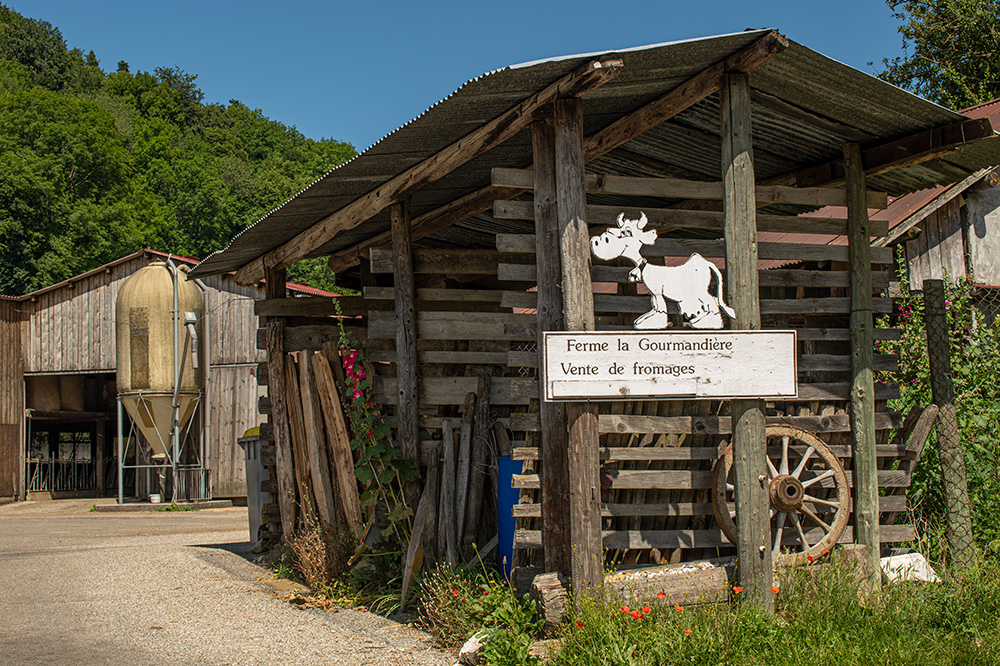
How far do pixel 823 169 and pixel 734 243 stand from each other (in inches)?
92.1

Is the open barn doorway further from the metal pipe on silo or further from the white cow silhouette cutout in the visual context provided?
the white cow silhouette cutout

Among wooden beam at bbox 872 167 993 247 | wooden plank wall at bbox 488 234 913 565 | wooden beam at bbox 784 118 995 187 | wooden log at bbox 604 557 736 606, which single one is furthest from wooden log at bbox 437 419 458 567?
wooden beam at bbox 872 167 993 247

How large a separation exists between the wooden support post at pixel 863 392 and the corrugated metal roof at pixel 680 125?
76 centimetres

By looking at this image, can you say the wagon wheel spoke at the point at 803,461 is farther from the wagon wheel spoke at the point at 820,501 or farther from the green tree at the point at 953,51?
the green tree at the point at 953,51

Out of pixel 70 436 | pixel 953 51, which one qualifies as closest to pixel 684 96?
pixel 953 51

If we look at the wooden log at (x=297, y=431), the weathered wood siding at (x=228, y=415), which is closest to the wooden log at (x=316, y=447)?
the wooden log at (x=297, y=431)

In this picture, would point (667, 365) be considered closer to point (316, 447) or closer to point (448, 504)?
point (448, 504)

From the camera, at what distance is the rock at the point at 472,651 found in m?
5.39

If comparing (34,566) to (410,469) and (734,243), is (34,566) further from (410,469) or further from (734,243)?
(734,243)

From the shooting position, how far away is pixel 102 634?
22.2ft

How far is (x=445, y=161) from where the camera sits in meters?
6.98

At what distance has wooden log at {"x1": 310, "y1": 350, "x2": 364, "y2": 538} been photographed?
8.50m

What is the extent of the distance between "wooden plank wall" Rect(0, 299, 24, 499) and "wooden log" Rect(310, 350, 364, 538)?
18109 millimetres

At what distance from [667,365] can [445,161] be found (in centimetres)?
260
